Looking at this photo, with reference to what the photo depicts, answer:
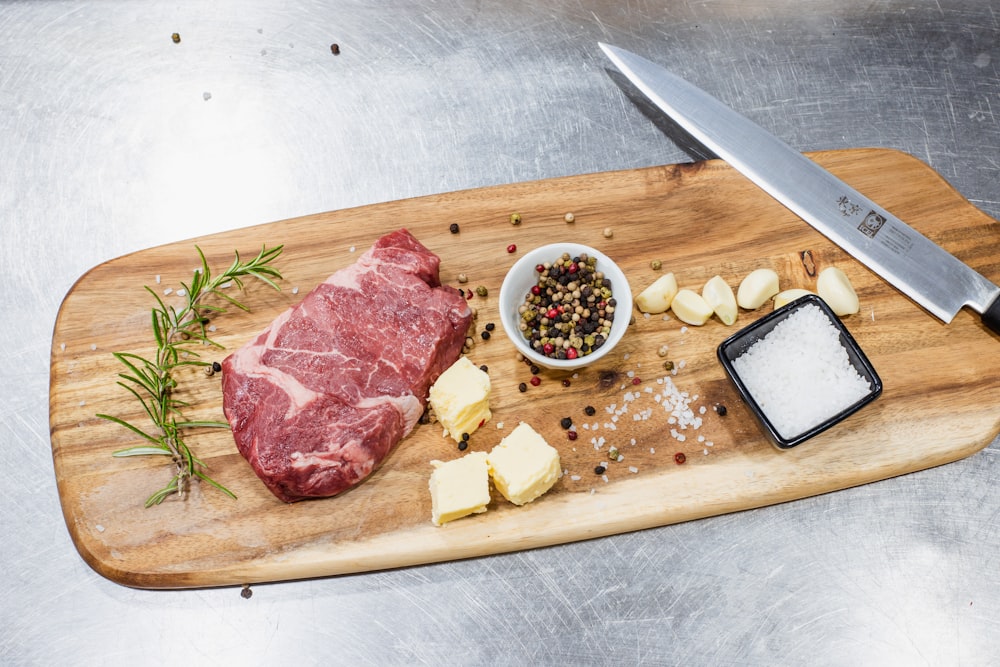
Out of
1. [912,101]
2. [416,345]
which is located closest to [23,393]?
[416,345]

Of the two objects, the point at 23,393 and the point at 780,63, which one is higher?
the point at 780,63

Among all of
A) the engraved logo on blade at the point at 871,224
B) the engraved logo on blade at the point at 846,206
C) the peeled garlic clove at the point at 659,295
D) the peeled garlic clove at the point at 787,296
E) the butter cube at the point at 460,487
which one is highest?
the engraved logo on blade at the point at 846,206

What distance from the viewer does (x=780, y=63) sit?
307 cm

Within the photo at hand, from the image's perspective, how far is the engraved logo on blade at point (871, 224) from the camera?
252cm

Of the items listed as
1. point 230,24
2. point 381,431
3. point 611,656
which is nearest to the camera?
point 381,431

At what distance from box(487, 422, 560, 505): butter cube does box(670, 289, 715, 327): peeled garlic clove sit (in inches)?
27.0

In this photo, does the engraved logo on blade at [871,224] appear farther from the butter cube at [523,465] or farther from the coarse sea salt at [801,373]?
the butter cube at [523,465]

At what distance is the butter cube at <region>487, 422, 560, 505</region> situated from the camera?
2.19 metres

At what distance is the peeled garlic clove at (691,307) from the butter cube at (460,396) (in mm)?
725

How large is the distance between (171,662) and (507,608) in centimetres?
118

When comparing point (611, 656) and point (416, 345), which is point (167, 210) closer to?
point (416, 345)

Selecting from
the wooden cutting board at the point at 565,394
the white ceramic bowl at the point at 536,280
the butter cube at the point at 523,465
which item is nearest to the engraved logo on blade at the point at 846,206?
the wooden cutting board at the point at 565,394

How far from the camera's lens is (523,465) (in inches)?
86.4

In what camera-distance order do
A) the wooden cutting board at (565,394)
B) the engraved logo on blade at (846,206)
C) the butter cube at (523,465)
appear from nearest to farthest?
the butter cube at (523,465) < the wooden cutting board at (565,394) < the engraved logo on blade at (846,206)
